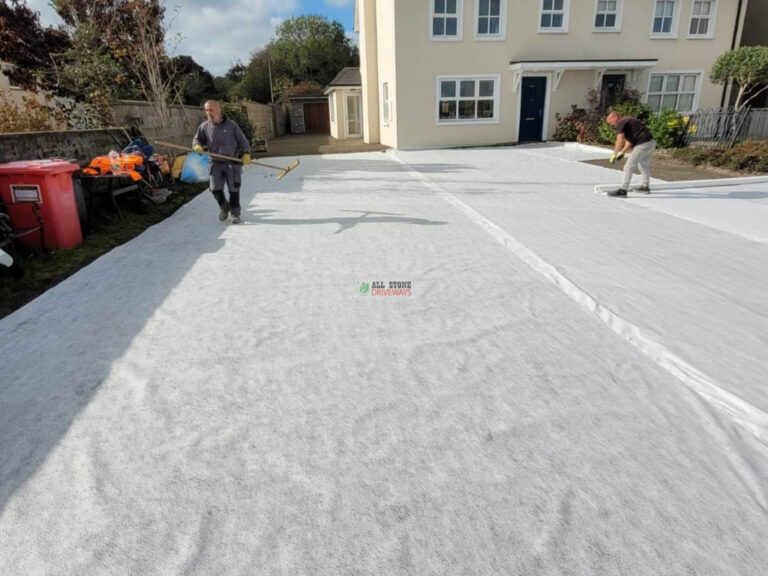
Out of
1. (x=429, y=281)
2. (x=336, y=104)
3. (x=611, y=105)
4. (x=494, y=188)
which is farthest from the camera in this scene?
(x=336, y=104)

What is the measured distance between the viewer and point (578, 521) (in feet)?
6.50

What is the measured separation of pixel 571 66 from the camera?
59.8ft

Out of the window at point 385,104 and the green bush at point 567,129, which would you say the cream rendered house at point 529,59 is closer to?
the green bush at point 567,129

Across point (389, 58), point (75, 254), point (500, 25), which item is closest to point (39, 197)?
point (75, 254)

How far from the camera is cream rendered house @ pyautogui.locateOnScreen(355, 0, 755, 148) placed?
18.0 m

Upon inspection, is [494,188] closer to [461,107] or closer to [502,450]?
[502,450]

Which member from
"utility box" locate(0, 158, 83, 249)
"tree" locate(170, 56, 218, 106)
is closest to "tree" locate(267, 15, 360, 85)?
"tree" locate(170, 56, 218, 106)

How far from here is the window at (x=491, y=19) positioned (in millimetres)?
18031

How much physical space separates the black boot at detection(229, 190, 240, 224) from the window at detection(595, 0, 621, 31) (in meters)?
17.9

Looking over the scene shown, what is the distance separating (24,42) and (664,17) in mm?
23948

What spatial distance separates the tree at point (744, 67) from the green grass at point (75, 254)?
18762 mm

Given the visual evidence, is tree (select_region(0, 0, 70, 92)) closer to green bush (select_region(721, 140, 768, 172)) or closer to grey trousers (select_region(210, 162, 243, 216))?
grey trousers (select_region(210, 162, 243, 216))

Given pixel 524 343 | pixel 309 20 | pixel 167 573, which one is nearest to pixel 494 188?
pixel 524 343

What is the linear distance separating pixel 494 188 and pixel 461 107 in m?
10.5
